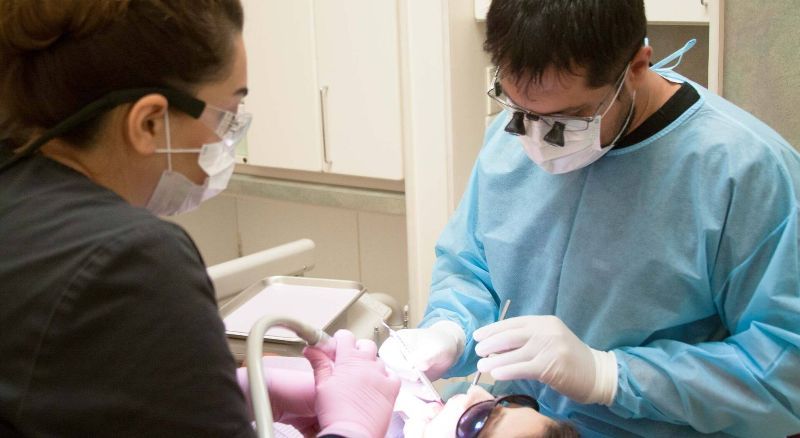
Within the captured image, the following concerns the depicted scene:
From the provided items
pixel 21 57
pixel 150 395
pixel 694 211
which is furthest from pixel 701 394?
pixel 21 57

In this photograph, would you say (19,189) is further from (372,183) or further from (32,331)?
(372,183)

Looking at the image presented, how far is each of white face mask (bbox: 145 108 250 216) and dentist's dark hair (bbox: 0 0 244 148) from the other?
12cm

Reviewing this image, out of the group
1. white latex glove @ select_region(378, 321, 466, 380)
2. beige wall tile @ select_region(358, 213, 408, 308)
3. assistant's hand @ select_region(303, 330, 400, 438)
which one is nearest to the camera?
assistant's hand @ select_region(303, 330, 400, 438)

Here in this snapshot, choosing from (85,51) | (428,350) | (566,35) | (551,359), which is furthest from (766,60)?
(85,51)

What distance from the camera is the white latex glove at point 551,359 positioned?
133cm

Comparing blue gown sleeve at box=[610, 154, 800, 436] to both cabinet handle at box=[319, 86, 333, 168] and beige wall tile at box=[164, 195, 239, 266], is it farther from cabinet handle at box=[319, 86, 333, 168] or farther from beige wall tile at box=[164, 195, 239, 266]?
beige wall tile at box=[164, 195, 239, 266]

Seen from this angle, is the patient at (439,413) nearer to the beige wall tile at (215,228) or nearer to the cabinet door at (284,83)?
the cabinet door at (284,83)

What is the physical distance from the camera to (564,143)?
4.42ft

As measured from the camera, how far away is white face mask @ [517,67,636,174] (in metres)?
1.33

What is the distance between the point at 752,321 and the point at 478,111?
1345mm

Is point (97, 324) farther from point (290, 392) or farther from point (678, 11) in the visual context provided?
point (678, 11)

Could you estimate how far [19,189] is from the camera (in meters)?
0.84

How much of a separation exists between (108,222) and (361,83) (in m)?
1.74

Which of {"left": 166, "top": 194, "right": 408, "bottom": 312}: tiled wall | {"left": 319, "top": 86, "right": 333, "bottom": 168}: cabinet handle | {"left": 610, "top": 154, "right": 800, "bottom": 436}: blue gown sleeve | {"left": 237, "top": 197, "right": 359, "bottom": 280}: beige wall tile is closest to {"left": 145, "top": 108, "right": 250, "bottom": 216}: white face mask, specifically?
→ {"left": 610, "top": 154, "right": 800, "bottom": 436}: blue gown sleeve
